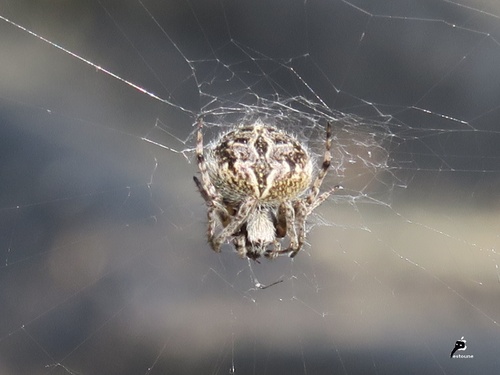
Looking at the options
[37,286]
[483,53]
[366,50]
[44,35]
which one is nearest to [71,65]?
[44,35]

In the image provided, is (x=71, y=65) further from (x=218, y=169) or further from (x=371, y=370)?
(x=371, y=370)

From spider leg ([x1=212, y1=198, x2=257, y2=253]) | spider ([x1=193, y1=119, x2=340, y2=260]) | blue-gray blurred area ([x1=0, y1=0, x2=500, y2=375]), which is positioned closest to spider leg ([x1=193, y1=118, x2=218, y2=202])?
spider ([x1=193, y1=119, x2=340, y2=260])

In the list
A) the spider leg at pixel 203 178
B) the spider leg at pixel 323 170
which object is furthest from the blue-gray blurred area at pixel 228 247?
the spider leg at pixel 203 178

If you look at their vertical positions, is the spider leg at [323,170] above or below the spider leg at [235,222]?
above

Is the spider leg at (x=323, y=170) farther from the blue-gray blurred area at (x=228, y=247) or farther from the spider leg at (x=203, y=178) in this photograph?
the blue-gray blurred area at (x=228, y=247)

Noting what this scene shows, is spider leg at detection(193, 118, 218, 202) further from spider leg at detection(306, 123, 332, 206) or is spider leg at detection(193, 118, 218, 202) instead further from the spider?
spider leg at detection(306, 123, 332, 206)

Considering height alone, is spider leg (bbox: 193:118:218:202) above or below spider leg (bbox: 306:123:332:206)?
below
